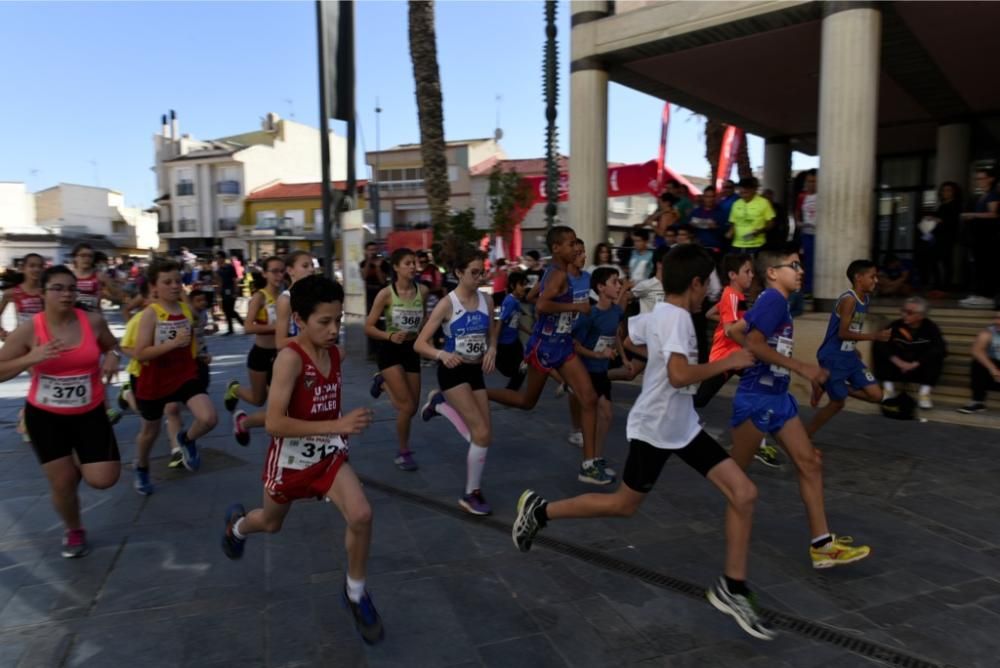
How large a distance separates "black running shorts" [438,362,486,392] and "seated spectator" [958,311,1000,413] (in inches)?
220

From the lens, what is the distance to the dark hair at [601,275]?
590cm

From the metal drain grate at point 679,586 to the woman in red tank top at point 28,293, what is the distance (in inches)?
182

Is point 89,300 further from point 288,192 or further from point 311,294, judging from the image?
point 288,192

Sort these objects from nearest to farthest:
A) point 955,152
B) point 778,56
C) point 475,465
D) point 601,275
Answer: point 475,465, point 601,275, point 778,56, point 955,152

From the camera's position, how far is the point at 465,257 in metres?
5.04

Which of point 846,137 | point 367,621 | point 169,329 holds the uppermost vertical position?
point 846,137

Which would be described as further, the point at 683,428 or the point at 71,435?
the point at 71,435

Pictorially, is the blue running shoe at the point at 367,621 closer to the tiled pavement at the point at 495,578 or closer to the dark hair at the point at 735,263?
the tiled pavement at the point at 495,578

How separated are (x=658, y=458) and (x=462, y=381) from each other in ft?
6.09

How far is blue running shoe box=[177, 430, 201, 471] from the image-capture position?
5.80m

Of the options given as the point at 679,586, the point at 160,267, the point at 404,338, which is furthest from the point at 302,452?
the point at 160,267

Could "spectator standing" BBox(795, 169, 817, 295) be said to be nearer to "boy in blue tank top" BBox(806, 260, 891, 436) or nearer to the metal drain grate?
"boy in blue tank top" BBox(806, 260, 891, 436)

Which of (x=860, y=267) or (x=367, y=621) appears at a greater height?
(x=860, y=267)

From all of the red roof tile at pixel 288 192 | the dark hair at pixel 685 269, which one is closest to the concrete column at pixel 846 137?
the dark hair at pixel 685 269
